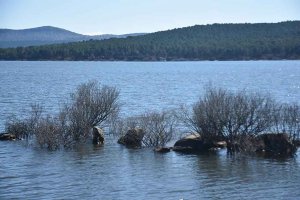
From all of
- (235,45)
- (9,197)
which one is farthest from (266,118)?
(235,45)

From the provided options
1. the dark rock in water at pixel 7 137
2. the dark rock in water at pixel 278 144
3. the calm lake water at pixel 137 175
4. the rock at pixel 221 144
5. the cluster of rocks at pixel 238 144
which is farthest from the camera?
the dark rock in water at pixel 7 137

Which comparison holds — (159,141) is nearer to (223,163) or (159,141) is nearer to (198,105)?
(198,105)

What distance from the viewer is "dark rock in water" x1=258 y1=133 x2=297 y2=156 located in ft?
98.0

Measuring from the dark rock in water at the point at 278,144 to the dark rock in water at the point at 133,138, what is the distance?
7380mm

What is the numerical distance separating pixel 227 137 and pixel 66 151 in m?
9.56

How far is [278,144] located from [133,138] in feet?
29.3

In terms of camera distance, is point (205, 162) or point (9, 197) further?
point (205, 162)

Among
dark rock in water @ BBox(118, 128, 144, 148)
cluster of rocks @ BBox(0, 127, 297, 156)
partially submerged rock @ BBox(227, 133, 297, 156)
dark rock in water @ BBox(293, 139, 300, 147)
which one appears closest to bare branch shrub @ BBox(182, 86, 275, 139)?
partially submerged rock @ BBox(227, 133, 297, 156)

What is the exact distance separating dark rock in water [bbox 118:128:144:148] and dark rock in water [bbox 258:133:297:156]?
738 cm

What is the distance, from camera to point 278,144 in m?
30.2

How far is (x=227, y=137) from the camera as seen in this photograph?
3116cm

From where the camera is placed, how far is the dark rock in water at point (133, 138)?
3278 cm

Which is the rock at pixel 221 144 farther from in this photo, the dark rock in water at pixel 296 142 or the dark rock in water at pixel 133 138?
the dark rock in water at pixel 133 138

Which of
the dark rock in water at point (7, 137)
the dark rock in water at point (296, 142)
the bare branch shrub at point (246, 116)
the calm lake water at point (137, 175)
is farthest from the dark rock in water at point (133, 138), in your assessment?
the dark rock in water at point (296, 142)
